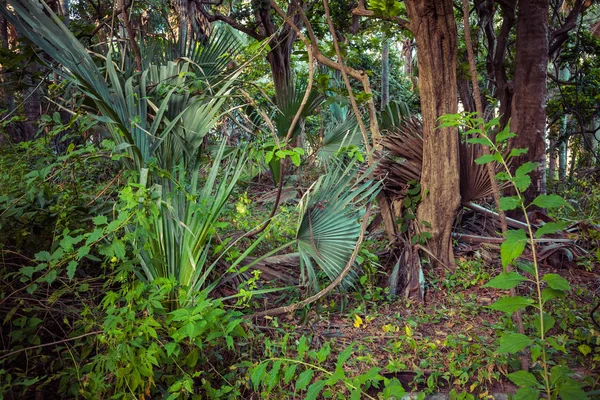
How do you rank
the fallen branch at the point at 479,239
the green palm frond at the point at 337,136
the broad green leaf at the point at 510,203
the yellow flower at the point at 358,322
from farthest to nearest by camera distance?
the green palm frond at the point at 337,136 < the fallen branch at the point at 479,239 < the yellow flower at the point at 358,322 < the broad green leaf at the point at 510,203

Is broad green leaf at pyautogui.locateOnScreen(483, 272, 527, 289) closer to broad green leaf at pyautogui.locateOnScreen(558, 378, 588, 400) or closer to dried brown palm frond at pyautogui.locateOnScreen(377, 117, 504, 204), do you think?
broad green leaf at pyautogui.locateOnScreen(558, 378, 588, 400)

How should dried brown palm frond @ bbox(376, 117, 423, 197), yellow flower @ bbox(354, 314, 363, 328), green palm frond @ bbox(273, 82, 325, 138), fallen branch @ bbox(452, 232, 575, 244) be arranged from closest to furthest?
yellow flower @ bbox(354, 314, 363, 328) < fallen branch @ bbox(452, 232, 575, 244) < dried brown palm frond @ bbox(376, 117, 423, 197) < green palm frond @ bbox(273, 82, 325, 138)

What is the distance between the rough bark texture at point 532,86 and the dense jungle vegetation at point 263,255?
774mm

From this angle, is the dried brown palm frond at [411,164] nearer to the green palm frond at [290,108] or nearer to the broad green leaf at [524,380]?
the green palm frond at [290,108]

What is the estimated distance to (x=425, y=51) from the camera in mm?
3758

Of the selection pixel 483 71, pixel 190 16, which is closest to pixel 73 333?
pixel 190 16

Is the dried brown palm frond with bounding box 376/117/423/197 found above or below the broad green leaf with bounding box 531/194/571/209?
above

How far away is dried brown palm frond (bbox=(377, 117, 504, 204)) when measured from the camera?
3.94 m

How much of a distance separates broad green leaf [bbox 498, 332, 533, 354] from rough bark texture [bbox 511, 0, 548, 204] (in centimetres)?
388

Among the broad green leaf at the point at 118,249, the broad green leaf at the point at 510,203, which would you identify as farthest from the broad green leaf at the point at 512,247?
the broad green leaf at the point at 118,249

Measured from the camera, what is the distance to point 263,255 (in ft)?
11.6

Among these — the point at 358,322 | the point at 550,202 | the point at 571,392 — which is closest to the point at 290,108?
the point at 358,322

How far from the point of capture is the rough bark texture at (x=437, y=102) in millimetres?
3699

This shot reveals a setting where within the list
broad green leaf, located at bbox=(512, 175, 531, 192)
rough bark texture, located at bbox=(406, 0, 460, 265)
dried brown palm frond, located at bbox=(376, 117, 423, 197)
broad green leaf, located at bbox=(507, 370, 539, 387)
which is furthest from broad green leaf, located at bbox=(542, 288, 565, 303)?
dried brown palm frond, located at bbox=(376, 117, 423, 197)
